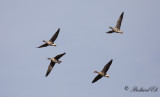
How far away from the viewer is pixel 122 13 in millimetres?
76938

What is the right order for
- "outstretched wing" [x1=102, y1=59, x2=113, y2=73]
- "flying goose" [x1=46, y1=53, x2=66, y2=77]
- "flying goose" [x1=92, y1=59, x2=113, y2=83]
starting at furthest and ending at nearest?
"flying goose" [x1=46, y1=53, x2=66, y2=77]
"flying goose" [x1=92, y1=59, x2=113, y2=83]
"outstretched wing" [x1=102, y1=59, x2=113, y2=73]

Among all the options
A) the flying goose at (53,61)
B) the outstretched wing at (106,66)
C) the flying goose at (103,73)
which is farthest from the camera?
the flying goose at (53,61)

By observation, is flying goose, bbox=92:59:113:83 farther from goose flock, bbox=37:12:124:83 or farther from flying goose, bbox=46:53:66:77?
flying goose, bbox=46:53:66:77

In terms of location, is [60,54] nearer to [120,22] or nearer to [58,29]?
[58,29]

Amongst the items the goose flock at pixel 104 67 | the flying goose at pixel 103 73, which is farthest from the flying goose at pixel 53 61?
the flying goose at pixel 103 73

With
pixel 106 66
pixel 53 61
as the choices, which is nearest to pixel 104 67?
pixel 106 66

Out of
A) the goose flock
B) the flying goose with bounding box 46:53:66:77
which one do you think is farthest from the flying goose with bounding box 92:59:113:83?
the flying goose with bounding box 46:53:66:77

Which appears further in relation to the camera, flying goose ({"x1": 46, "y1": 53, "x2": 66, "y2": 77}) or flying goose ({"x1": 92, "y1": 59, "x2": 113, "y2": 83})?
flying goose ({"x1": 46, "y1": 53, "x2": 66, "y2": 77})

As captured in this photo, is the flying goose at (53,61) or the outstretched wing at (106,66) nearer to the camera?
the outstretched wing at (106,66)

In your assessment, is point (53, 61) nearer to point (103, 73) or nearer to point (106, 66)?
point (103, 73)

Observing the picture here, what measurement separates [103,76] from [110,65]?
8.06 feet

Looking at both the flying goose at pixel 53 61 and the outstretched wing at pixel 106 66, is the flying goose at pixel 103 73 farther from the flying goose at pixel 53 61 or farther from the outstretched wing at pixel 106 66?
the flying goose at pixel 53 61

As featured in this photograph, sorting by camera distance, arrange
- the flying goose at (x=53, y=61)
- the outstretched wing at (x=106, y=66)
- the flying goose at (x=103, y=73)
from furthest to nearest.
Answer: the flying goose at (x=53, y=61) → the flying goose at (x=103, y=73) → the outstretched wing at (x=106, y=66)

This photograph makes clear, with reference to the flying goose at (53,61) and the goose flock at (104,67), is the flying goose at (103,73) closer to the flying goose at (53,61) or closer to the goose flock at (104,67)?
the goose flock at (104,67)
